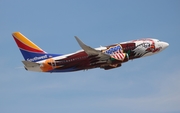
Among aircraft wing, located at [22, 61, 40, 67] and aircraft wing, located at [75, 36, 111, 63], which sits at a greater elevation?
aircraft wing, located at [75, 36, 111, 63]

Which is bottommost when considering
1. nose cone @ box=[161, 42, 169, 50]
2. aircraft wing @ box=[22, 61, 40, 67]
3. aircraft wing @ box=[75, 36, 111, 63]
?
aircraft wing @ box=[22, 61, 40, 67]

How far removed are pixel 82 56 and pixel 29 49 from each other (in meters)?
13.0

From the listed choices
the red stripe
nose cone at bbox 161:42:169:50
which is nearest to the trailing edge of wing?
the red stripe

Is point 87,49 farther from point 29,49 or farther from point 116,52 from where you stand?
point 29,49

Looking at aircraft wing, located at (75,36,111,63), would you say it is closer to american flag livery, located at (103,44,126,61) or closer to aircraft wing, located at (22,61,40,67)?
american flag livery, located at (103,44,126,61)

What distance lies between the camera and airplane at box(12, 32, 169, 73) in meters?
106

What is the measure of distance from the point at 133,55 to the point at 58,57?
57.8 feet

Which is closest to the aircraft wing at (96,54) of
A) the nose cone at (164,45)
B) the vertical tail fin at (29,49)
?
the vertical tail fin at (29,49)

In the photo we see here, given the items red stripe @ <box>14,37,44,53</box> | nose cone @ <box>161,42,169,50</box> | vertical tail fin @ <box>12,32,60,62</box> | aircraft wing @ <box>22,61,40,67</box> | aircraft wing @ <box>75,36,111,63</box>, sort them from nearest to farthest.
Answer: aircraft wing @ <box>22,61,40,67</box> < aircraft wing @ <box>75,36,111,63</box> < vertical tail fin @ <box>12,32,60,62</box> < red stripe @ <box>14,37,44,53</box> < nose cone @ <box>161,42,169,50</box>

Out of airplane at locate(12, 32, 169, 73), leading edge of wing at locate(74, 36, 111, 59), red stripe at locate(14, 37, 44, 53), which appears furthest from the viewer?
red stripe at locate(14, 37, 44, 53)

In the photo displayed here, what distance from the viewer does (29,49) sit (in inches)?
4365

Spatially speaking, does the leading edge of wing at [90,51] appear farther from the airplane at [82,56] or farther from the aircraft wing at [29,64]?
the aircraft wing at [29,64]

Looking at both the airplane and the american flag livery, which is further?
the american flag livery

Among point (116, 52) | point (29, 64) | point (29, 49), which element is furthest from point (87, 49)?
point (29, 49)
